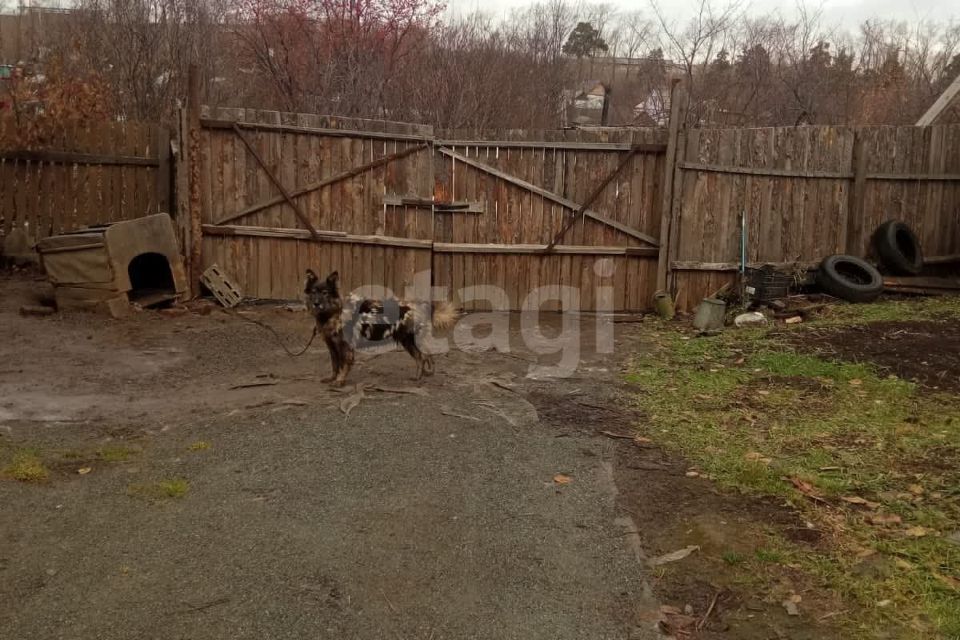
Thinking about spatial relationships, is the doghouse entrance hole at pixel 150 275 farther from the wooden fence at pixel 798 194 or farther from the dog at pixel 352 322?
the wooden fence at pixel 798 194

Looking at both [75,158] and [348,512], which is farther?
[75,158]

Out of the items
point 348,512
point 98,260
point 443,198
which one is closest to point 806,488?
point 348,512

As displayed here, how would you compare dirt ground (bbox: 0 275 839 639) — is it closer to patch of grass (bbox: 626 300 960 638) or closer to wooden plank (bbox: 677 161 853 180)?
patch of grass (bbox: 626 300 960 638)

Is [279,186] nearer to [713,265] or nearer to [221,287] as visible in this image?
[221,287]

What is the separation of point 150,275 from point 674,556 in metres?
9.11

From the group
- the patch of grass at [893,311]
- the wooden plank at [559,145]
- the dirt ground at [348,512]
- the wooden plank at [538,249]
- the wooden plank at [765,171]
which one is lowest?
the dirt ground at [348,512]

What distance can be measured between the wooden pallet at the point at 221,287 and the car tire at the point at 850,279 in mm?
7963

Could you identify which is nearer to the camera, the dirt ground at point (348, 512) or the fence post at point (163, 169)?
the dirt ground at point (348, 512)

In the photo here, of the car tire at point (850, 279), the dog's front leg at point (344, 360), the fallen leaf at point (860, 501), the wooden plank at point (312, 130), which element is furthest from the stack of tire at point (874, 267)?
the dog's front leg at point (344, 360)

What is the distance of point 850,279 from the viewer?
38.3 feet

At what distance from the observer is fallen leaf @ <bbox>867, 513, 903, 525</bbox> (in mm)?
4617

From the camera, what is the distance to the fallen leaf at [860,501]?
485cm

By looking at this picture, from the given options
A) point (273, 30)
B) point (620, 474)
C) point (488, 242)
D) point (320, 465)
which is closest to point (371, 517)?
point (320, 465)

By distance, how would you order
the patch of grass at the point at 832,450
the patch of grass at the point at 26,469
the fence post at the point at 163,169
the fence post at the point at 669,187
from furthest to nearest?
1. the fence post at the point at 163,169
2. the fence post at the point at 669,187
3. the patch of grass at the point at 26,469
4. the patch of grass at the point at 832,450
